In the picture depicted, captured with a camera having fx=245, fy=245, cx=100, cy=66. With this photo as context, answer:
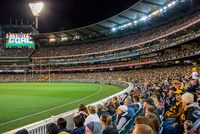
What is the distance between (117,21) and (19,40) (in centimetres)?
5039

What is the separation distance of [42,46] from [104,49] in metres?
39.2

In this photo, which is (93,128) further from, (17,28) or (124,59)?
(17,28)

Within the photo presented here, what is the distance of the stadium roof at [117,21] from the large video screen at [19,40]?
13.0 feet

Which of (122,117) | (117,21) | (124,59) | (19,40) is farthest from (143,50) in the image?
(19,40)

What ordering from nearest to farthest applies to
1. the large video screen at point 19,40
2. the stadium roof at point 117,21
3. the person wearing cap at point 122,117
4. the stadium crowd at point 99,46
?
the person wearing cap at point 122,117, the stadium roof at point 117,21, the stadium crowd at point 99,46, the large video screen at point 19,40

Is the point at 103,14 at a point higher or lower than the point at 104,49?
higher

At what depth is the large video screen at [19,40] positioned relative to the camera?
347 ft

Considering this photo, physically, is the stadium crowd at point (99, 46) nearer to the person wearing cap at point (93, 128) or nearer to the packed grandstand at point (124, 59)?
the packed grandstand at point (124, 59)

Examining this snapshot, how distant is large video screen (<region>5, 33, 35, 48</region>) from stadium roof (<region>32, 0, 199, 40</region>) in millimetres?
3971

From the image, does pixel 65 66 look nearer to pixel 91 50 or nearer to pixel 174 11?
pixel 91 50

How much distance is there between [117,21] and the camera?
76188 mm

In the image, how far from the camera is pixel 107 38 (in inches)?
3504

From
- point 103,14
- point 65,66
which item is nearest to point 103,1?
point 103,14

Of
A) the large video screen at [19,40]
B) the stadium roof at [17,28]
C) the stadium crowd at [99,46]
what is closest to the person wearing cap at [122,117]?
the stadium crowd at [99,46]
